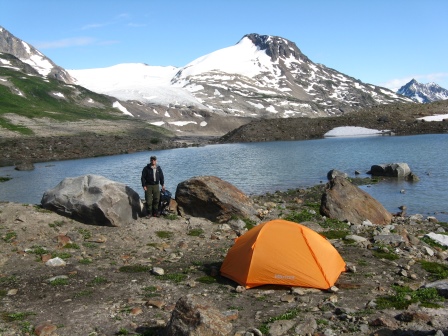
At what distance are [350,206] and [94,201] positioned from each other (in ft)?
47.0

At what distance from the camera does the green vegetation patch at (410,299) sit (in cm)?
1195

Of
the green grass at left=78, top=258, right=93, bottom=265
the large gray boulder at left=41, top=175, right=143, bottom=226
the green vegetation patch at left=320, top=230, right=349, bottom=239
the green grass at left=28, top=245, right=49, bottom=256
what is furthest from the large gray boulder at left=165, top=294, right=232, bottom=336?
the large gray boulder at left=41, top=175, right=143, bottom=226

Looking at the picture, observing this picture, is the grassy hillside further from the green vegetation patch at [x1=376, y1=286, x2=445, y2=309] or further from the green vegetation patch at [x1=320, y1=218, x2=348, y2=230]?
the green vegetation patch at [x1=376, y1=286, x2=445, y2=309]

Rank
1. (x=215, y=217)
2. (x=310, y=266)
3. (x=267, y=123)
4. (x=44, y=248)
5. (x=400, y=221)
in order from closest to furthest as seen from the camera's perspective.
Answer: (x=310, y=266)
(x=44, y=248)
(x=215, y=217)
(x=400, y=221)
(x=267, y=123)

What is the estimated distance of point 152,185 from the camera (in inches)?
885

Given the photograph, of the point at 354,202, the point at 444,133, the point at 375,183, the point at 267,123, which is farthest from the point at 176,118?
the point at 354,202

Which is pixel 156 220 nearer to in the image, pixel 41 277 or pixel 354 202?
pixel 41 277

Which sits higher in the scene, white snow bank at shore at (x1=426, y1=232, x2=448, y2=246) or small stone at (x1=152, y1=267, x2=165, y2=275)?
white snow bank at shore at (x1=426, y1=232, x2=448, y2=246)

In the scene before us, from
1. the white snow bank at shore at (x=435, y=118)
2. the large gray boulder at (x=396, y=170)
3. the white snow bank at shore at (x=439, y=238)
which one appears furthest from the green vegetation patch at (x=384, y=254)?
the white snow bank at shore at (x=435, y=118)

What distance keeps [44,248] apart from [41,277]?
10.9 feet

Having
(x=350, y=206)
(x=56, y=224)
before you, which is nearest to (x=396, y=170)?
(x=350, y=206)

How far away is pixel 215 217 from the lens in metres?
22.9

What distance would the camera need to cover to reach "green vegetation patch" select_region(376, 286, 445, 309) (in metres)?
11.9

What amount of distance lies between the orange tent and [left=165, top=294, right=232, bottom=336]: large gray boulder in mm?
3919
